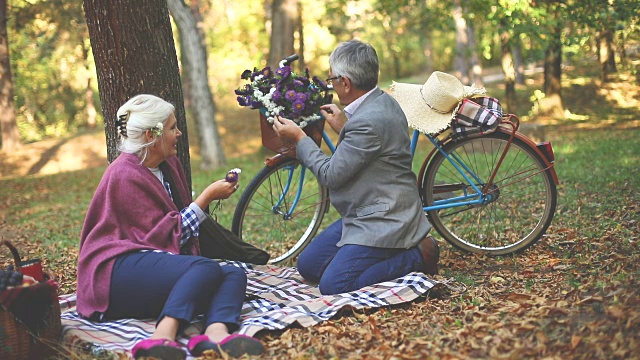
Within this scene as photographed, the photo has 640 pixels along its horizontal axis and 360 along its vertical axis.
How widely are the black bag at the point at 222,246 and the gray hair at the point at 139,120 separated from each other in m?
0.73

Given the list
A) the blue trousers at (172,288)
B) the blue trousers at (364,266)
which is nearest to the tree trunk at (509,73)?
the blue trousers at (364,266)

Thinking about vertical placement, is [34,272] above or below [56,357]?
above

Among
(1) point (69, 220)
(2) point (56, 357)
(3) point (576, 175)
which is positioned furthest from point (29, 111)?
(2) point (56, 357)

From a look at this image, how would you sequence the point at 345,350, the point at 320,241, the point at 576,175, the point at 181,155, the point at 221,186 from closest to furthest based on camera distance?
the point at 345,350, the point at 221,186, the point at 320,241, the point at 181,155, the point at 576,175

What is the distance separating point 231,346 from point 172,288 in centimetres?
52

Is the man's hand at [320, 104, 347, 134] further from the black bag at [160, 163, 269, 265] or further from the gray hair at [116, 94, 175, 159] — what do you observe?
the gray hair at [116, 94, 175, 159]

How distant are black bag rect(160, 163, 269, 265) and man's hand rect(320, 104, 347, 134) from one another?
3.44ft

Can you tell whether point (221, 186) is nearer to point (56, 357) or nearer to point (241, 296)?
point (241, 296)

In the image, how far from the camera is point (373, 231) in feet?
13.6

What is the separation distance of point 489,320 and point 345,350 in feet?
2.58

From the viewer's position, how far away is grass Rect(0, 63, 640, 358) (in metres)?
3.06

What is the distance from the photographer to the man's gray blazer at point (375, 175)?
406 centimetres

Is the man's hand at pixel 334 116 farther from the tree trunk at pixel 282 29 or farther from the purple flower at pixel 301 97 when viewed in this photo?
the tree trunk at pixel 282 29

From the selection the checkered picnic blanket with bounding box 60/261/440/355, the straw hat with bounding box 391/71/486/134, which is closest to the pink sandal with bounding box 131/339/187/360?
the checkered picnic blanket with bounding box 60/261/440/355
